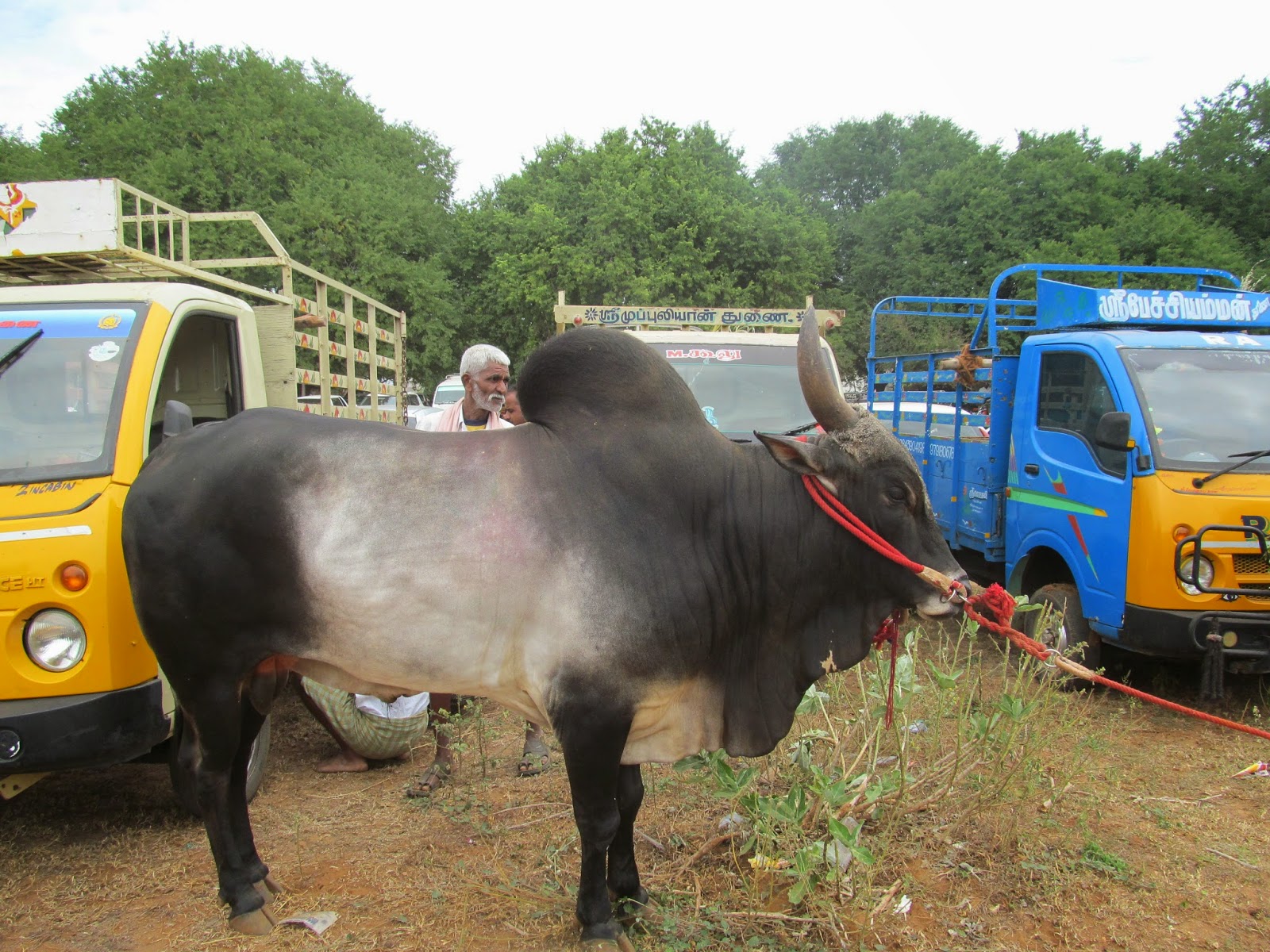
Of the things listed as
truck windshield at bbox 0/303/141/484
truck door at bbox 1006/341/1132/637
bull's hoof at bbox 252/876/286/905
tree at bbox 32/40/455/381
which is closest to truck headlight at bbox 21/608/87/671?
truck windshield at bbox 0/303/141/484

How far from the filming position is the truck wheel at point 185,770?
3.45 metres

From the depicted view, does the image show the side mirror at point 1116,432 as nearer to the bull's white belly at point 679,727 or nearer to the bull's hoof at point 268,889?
the bull's white belly at point 679,727

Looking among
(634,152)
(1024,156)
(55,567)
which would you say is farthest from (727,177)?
(55,567)

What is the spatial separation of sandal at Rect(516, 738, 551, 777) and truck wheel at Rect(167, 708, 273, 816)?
1144mm

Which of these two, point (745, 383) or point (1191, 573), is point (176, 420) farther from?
point (1191, 573)

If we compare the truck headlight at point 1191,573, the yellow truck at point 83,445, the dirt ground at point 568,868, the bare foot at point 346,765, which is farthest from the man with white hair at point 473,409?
the truck headlight at point 1191,573

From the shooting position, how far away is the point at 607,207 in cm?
2142

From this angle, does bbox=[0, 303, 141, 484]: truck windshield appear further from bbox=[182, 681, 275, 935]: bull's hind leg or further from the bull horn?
the bull horn

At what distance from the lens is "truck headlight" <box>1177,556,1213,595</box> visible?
4684 millimetres

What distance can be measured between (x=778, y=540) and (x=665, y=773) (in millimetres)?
1741

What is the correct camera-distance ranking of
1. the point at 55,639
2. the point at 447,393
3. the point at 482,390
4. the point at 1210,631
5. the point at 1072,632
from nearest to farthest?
the point at 55,639
the point at 482,390
the point at 1210,631
the point at 1072,632
the point at 447,393

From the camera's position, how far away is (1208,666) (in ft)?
15.0

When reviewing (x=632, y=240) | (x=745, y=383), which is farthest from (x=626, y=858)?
(x=632, y=240)

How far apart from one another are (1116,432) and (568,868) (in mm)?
3648
